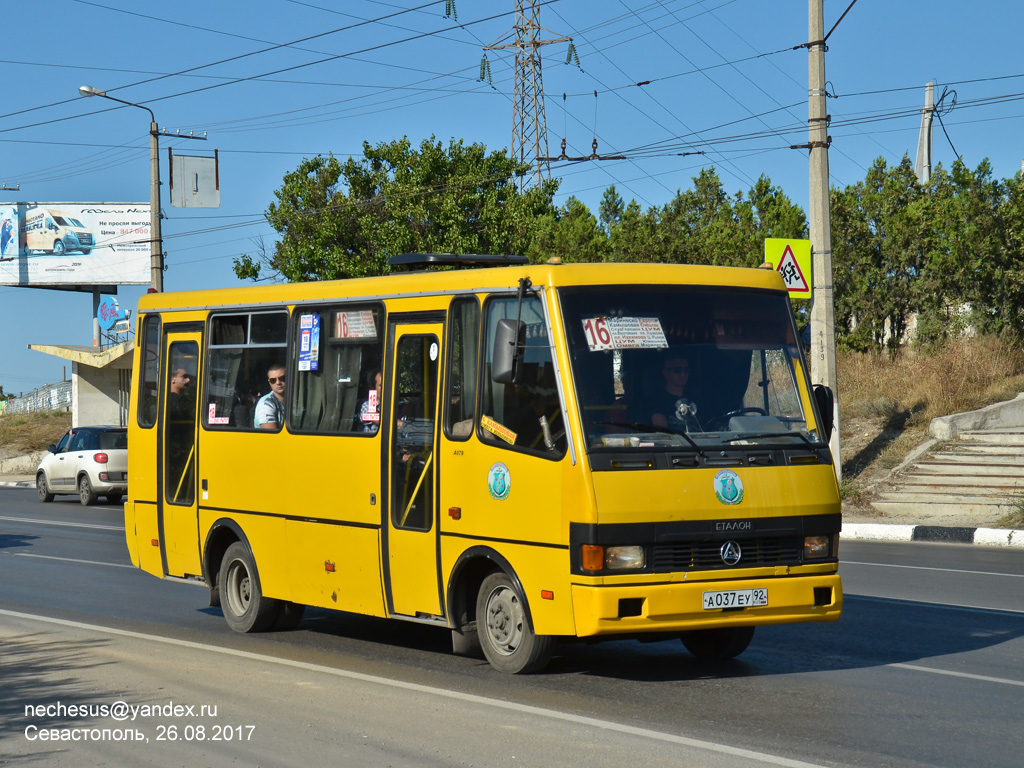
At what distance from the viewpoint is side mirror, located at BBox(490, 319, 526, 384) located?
7695mm

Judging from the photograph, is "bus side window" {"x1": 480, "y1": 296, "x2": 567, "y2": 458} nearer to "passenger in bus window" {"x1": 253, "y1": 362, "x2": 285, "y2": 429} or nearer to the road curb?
"passenger in bus window" {"x1": 253, "y1": 362, "x2": 285, "y2": 429}

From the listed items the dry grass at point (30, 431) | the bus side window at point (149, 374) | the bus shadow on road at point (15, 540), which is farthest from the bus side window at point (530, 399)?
the dry grass at point (30, 431)

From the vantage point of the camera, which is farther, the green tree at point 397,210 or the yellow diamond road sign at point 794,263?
the green tree at point 397,210

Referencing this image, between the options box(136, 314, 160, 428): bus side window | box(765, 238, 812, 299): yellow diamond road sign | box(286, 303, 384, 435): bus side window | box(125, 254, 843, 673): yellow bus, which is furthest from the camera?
box(765, 238, 812, 299): yellow diamond road sign

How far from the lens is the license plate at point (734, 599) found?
7.63 metres

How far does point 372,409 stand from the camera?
9.25 m

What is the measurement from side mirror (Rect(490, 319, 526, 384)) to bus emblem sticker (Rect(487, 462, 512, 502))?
2.01 feet

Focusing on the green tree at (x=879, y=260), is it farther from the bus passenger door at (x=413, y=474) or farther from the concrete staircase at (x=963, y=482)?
the bus passenger door at (x=413, y=474)

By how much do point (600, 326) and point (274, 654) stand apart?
3563mm

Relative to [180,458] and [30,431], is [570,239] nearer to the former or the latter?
[30,431]

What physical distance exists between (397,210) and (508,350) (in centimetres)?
2555

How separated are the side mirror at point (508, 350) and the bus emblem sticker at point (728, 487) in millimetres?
1374

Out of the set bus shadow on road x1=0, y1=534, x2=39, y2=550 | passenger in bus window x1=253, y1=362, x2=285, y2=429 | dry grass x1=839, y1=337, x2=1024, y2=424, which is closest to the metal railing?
bus shadow on road x1=0, y1=534, x2=39, y2=550

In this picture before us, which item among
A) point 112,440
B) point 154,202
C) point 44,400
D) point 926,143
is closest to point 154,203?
point 154,202
